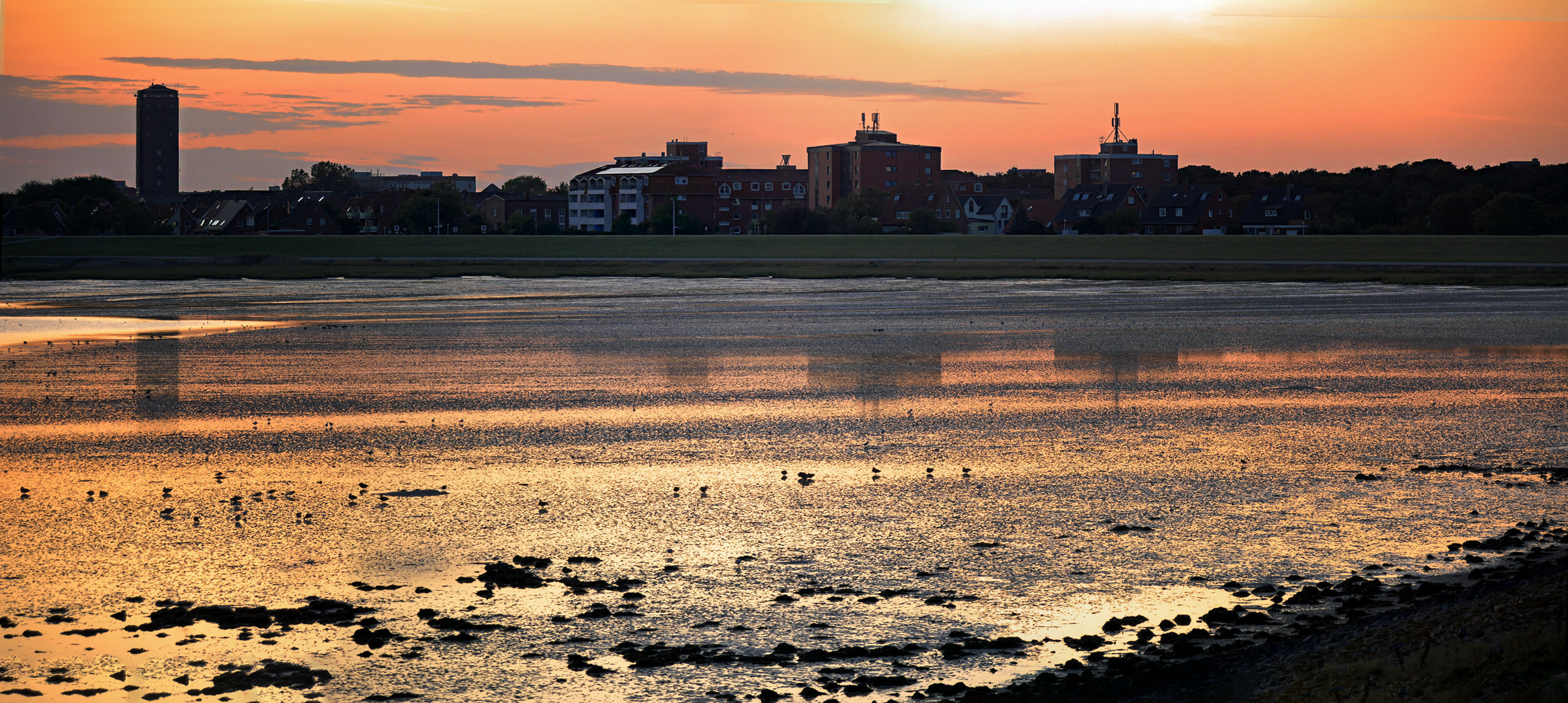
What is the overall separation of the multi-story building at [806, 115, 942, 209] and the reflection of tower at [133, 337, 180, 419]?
146719 mm

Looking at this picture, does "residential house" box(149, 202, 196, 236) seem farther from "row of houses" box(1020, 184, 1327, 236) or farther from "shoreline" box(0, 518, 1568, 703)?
"shoreline" box(0, 518, 1568, 703)

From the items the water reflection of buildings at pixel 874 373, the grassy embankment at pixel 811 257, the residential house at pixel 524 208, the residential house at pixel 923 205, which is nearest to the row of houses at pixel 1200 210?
the residential house at pixel 923 205

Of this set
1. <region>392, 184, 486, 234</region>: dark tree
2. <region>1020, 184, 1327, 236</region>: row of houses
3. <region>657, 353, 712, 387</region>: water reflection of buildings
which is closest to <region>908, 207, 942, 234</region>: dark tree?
<region>1020, 184, 1327, 236</region>: row of houses

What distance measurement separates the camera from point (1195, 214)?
129750 mm

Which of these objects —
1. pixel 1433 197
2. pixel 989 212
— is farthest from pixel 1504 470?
pixel 989 212

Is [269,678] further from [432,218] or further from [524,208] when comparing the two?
[524,208]

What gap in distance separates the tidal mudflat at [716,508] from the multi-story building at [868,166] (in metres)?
150

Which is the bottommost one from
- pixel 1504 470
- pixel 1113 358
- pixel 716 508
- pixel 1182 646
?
pixel 1182 646

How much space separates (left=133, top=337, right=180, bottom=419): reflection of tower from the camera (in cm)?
1689

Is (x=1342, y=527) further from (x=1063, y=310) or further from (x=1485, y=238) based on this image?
(x=1485, y=238)

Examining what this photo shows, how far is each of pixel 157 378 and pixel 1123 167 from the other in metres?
158

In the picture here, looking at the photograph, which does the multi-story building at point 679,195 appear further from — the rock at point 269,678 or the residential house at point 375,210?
the rock at point 269,678

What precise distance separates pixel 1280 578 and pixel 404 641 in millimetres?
5517

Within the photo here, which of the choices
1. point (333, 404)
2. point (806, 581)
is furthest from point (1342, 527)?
point (333, 404)
